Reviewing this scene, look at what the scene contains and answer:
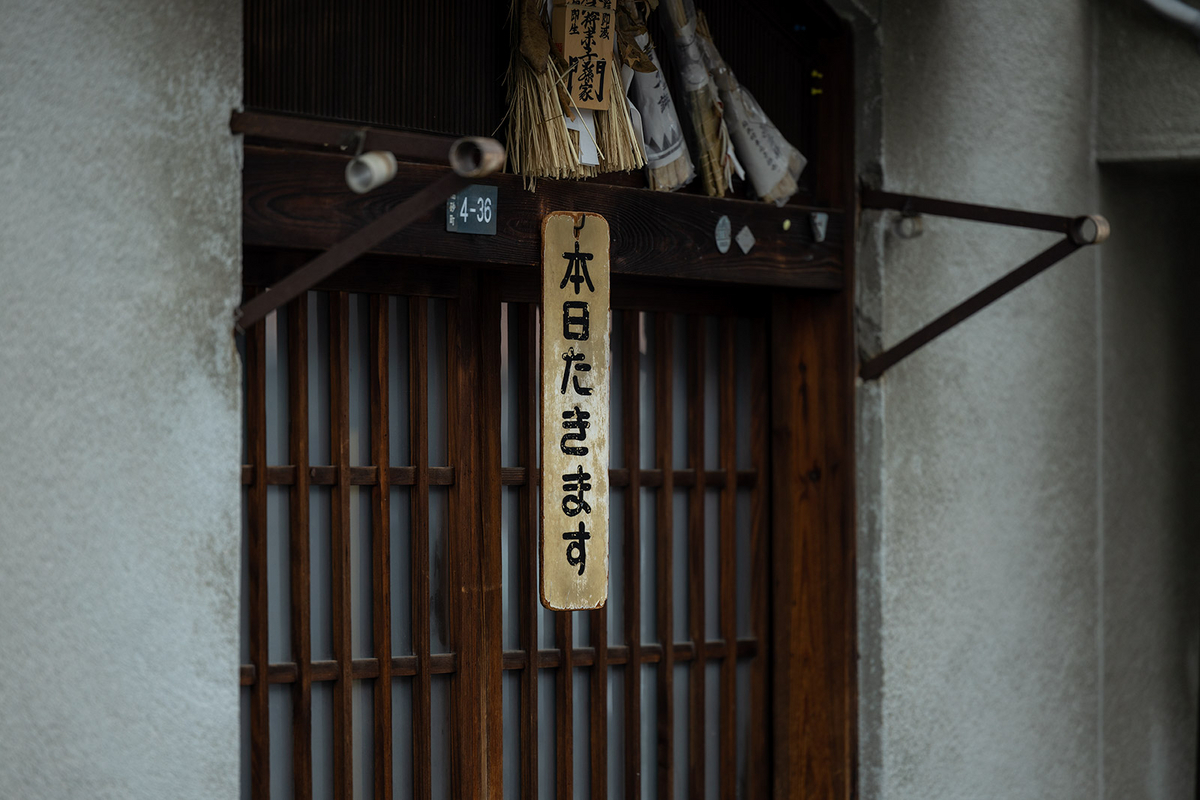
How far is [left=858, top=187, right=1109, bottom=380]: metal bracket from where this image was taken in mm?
4836

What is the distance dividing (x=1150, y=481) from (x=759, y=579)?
7.51ft

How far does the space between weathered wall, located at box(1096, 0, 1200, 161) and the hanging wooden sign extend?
2940 mm

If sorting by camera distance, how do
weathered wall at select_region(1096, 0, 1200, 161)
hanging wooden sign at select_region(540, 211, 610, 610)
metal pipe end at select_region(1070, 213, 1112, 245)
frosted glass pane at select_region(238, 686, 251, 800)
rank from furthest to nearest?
weathered wall at select_region(1096, 0, 1200, 161) < metal pipe end at select_region(1070, 213, 1112, 245) < hanging wooden sign at select_region(540, 211, 610, 610) < frosted glass pane at select_region(238, 686, 251, 800)

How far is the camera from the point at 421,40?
4.36 meters

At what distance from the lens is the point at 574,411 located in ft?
14.2

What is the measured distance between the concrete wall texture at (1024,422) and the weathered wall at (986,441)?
1cm

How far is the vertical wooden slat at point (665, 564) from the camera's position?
504cm

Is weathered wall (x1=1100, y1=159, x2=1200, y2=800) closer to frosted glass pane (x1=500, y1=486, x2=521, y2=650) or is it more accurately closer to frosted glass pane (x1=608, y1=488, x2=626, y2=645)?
frosted glass pane (x1=608, y1=488, x2=626, y2=645)

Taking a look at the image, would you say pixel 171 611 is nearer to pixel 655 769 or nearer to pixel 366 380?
pixel 366 380

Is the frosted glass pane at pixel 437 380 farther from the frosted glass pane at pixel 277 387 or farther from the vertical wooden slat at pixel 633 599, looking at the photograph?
the vertical wooden slat at pixel 633 599

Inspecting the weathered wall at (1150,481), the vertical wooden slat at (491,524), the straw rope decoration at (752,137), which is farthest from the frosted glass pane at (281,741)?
the weathered wall at (1150,481)

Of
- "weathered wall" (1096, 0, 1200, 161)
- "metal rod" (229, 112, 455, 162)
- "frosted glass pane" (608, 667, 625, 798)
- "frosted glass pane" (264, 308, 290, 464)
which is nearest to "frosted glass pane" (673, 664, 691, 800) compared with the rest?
"frosted glass pane" (608, 667, 625, 798)

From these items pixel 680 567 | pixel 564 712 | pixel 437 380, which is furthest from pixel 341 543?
pixel 680 567

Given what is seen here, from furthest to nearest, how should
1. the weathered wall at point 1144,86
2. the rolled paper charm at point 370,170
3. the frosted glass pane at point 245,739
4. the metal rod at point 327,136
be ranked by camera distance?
the weathered wall at point 1144,86, the frosted glass pane at point 245,739, the metal rod at point 327,136, the rolled paper charm at point 370,170
